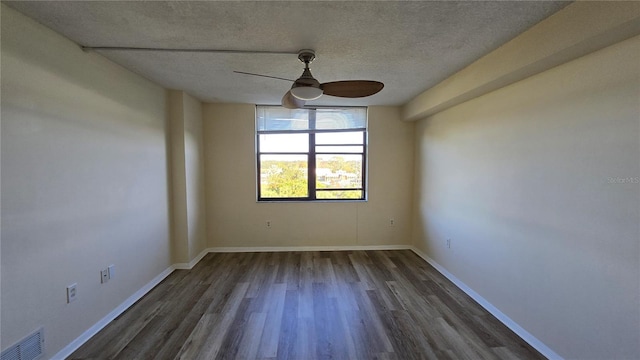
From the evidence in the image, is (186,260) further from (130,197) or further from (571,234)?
(571,234)

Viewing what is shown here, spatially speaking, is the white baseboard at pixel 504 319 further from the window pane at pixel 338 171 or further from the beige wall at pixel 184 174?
the beige wall at pixel 184 174

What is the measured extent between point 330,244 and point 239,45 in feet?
10.2

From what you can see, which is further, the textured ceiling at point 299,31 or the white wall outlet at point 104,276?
the white wall outlet at point 104,276

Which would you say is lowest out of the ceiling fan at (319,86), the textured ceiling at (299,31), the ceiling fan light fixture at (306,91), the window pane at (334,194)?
the window pane at (334,194)

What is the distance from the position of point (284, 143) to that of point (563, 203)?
11.0ft

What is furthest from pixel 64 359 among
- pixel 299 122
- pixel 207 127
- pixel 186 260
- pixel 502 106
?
pixel 502 106

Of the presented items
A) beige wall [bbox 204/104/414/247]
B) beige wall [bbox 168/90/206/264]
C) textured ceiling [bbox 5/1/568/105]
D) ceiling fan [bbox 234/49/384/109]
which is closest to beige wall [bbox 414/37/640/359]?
textured ceiling [bbox 5/1/568/105]

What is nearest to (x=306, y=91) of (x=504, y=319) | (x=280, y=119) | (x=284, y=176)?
(x=280, y=119)

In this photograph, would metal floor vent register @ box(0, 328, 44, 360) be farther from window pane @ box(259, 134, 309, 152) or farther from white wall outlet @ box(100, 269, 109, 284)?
window pane @ box(259, 134, 309, 152)

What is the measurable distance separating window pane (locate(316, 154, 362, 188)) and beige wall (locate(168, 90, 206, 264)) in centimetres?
186

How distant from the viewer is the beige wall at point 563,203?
1.41 metres

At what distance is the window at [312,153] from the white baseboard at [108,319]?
70.7 inches

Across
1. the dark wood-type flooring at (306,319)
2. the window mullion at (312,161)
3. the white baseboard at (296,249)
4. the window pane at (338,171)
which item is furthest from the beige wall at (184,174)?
the window pane at (338,171)

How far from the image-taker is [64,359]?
70.4 inches
